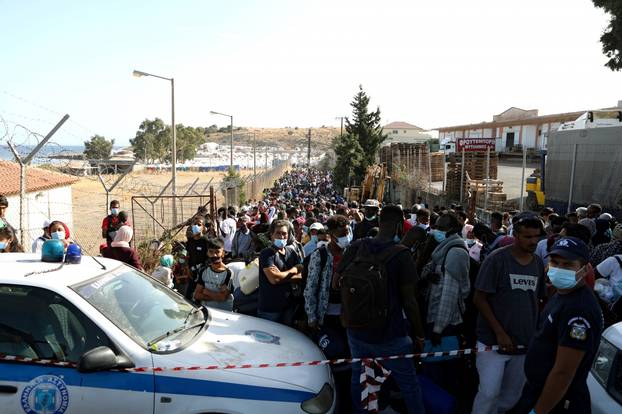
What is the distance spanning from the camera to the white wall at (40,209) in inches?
536

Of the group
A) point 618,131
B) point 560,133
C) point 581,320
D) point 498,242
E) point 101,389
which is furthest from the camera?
point 560,133

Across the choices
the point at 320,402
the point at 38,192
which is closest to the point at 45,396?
the point at 320,402

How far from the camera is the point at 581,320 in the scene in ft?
7.93

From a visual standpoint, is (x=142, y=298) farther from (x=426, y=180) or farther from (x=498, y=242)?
(x=426, y=180)

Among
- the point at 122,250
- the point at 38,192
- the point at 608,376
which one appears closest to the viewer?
the point at 608,376

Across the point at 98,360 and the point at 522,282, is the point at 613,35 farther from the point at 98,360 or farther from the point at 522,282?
the point at 98,360

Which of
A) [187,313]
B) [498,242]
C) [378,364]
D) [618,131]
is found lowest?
[378,364]

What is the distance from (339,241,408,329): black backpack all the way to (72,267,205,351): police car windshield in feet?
3.93

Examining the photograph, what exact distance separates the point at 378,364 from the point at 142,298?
1.88m

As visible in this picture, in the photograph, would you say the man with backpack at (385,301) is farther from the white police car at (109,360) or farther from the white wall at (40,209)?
the white wall at (40,209)

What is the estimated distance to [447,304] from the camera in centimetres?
399

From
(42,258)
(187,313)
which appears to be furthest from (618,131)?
(42,258)

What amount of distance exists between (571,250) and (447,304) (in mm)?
1489

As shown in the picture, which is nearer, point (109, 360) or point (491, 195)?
point (109, 360)
